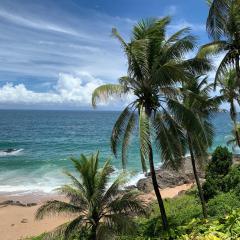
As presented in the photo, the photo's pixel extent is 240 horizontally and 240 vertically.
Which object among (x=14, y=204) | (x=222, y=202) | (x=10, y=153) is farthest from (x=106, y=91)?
(x=10, y=153)

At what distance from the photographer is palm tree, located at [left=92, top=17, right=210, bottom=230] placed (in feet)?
46.3

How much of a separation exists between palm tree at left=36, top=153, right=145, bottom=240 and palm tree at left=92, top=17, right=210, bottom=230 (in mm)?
1882

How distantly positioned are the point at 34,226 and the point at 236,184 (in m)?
14.7

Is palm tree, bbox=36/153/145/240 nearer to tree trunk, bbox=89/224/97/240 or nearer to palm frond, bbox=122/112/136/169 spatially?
tree trunk, bbox=89/224/97/240

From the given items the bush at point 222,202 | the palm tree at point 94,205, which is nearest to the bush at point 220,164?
the bush at point 222,202

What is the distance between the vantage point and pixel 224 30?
16.6 m

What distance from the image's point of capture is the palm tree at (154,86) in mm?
14125

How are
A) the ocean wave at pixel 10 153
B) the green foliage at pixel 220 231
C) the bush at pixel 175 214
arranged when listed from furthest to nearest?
the ocean wave at pixel 10 153 → the bush at pixel 175 214 → the green foliage at pixel 220 231

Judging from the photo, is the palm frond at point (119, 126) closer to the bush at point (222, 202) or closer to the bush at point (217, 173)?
the bush at point (222, 202)

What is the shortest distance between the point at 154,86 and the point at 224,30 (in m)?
4.68

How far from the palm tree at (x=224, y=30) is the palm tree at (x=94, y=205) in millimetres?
7031

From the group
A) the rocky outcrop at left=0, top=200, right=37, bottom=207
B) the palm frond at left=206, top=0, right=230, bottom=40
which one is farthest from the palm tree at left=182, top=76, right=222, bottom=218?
the rocky outcrop at left=0, top=200, right=37, bottom=207

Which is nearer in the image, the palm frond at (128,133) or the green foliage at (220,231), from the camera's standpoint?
the green foliage at (220,231)

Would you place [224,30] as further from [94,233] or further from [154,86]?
[94,233]
